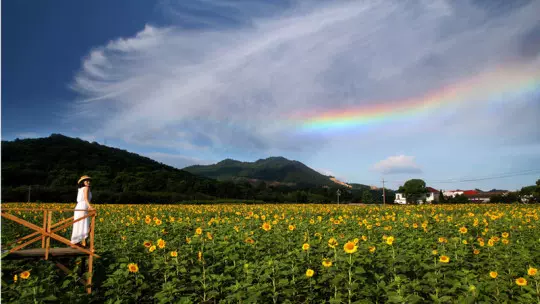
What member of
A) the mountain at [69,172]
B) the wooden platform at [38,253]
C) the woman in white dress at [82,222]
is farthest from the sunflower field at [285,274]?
the mountain at [69,172]

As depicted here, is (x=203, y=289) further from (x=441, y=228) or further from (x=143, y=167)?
(x=143, y=167)

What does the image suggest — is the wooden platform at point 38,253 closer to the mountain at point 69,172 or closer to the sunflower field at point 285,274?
the sunflower field at point 285,274

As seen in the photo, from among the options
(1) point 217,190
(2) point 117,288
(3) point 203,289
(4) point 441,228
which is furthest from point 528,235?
(1) point 217,190

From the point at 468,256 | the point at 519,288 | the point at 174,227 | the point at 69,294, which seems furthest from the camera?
the point at 174,227

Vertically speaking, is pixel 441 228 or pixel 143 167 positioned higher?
pixel 143 167

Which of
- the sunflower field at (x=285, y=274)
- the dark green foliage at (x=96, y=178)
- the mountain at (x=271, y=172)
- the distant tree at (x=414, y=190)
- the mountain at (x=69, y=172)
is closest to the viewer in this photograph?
the sunflower field at (x=285, y=274)

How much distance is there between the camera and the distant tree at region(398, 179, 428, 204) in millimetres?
85438

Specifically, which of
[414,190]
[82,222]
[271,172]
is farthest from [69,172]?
[271,172]

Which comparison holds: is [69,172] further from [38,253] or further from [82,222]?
[38,253]

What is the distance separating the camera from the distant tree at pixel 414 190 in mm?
85438

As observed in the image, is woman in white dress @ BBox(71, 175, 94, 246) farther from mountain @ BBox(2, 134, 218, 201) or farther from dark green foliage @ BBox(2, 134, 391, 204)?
mountain @ BBox(2, 134, 218, 201)

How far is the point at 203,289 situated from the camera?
576 cm

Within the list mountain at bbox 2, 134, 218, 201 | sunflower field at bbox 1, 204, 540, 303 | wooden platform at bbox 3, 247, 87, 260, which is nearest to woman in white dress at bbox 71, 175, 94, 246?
sunflower field at bbox 1, 204, 540, 303

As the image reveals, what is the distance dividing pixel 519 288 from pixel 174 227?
7.57 meters
